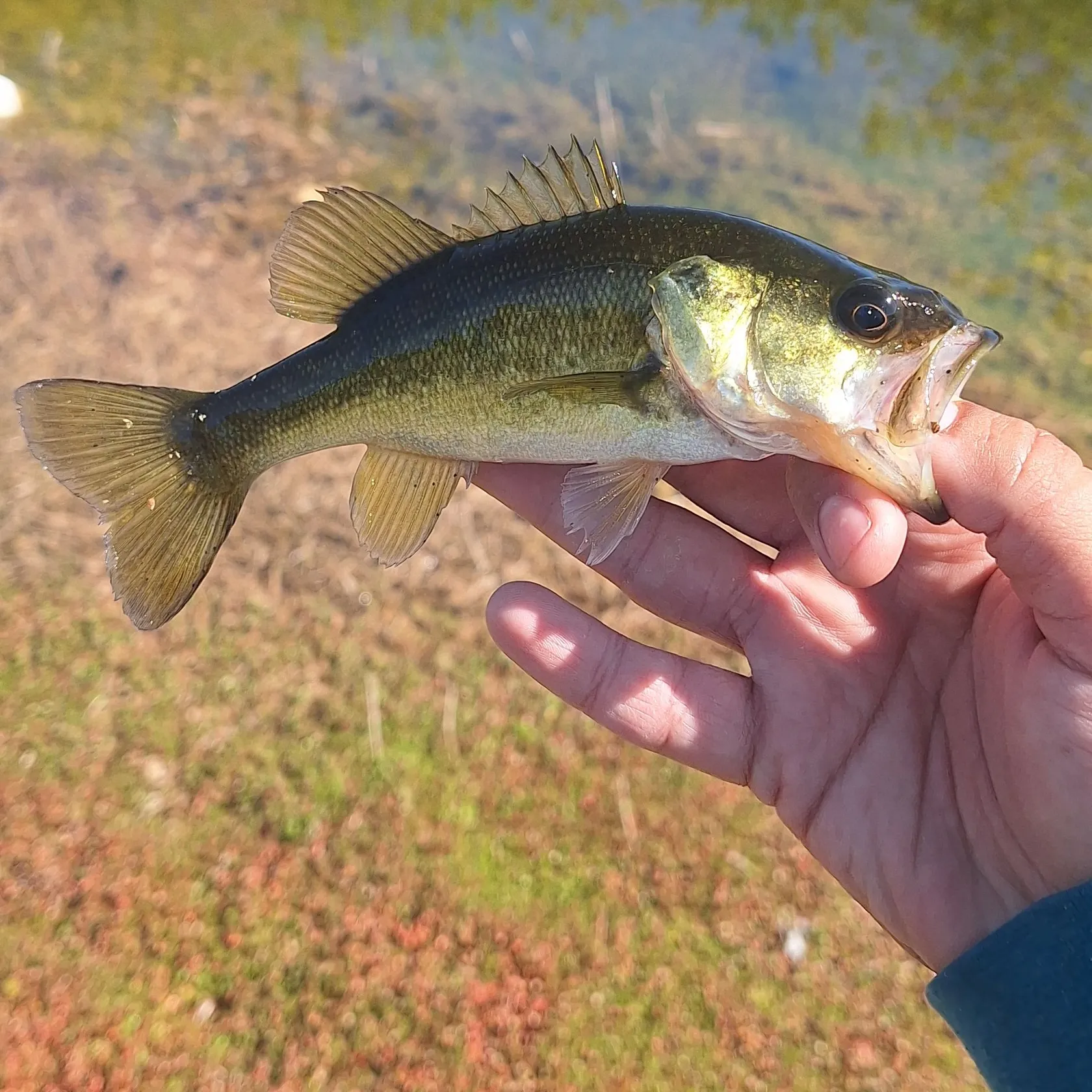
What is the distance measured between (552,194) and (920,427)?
43.4 inches

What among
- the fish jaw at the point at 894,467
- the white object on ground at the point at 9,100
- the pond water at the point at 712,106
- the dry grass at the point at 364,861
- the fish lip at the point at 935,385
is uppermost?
the fish lip at the point at 935,385

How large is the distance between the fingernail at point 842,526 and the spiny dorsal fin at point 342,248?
1.22m

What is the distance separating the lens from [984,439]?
2035mm

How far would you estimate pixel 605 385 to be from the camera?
2203 mm

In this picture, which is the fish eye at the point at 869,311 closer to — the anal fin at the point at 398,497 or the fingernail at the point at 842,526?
the fingernail at the point at 842,526

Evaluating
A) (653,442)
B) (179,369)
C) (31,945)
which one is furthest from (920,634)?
(179,369)

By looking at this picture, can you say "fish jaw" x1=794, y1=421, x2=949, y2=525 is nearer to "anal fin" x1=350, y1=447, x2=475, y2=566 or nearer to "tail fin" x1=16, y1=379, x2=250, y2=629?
"anal fin" x1=350, y1=447, x2=475, y2=566

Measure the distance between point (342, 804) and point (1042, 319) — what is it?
6.67 meters

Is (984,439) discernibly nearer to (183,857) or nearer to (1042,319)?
(183,857)

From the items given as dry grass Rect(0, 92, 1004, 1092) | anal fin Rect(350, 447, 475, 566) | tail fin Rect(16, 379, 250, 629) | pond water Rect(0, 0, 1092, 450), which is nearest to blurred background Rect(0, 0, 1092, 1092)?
dry grass Rect(0, 92, 1004, 1092)

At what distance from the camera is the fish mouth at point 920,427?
77.5 inches

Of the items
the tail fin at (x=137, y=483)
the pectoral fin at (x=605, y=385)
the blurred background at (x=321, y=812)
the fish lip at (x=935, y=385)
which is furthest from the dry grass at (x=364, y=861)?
the fish lip at (x=935, y=385)

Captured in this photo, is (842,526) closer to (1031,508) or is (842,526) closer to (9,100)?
(1031,508)

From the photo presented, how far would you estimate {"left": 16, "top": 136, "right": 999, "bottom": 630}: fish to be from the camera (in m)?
2.08
